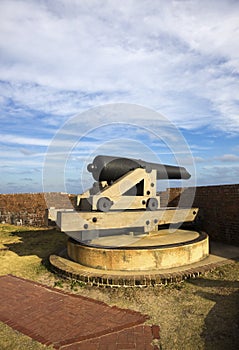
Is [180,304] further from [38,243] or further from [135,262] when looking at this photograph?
[38,243]

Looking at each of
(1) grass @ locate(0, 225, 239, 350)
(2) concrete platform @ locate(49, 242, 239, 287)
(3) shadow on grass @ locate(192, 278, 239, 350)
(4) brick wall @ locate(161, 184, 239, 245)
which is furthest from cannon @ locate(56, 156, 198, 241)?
(3) shadow on grass @ locate(192, 278, 239, 350)

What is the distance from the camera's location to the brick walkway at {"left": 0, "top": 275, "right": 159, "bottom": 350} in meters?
3.32

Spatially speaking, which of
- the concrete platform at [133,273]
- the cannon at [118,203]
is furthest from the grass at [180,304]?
the cannon at [118,203]

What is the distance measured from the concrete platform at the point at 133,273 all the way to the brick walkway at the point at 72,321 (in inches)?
22.0

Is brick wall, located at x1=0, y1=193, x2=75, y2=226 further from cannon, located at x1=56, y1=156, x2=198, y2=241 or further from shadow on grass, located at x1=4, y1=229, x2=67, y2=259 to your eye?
cannon, located at x1=56, y1=156, x2=198, y2=241

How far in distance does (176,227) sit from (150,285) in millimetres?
3501

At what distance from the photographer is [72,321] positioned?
151 inches

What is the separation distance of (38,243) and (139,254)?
195 inches

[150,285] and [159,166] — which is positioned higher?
[159,166]

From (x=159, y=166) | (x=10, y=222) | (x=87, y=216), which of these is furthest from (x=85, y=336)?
(x=10, y=222)

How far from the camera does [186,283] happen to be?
16.7 ft

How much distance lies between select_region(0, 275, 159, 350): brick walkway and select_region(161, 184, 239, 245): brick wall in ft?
15.5

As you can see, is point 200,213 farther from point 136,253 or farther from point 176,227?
point 136,253

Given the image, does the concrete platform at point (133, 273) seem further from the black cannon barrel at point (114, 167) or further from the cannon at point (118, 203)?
the black cannon barrel at point (114, 167)
